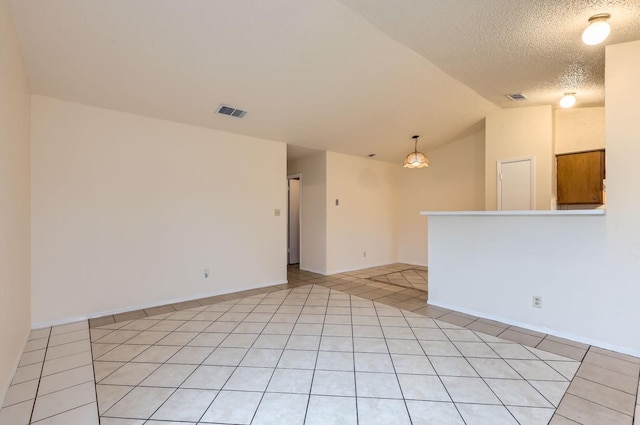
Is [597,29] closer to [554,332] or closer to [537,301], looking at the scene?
[537,301]

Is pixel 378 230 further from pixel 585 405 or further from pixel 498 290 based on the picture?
pixel 585 405

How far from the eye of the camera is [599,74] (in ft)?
11.0

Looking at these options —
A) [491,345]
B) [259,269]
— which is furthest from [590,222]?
[259,269]

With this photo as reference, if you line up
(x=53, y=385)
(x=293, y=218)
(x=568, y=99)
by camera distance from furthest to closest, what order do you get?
(x=293, y=218)
(x=568, y=99)
(x=53, y=385)

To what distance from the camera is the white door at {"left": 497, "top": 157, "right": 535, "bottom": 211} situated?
4609 mm

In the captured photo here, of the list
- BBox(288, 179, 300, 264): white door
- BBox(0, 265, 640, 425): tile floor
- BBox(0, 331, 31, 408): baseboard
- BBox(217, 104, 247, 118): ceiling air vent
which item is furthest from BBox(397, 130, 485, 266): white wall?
BBox(0, 331, 31, 408): baseboard

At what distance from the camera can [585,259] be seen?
9.05ft

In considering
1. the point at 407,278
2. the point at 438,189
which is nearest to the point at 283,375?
the point at 407,278

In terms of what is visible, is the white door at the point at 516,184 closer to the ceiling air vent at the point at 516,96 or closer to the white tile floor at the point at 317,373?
the ceiling air vent at the point at 516,96

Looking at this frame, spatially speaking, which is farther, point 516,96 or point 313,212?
point 313,212

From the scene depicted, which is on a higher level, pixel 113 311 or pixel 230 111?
pixel 230 111

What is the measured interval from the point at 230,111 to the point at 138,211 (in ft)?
5.62

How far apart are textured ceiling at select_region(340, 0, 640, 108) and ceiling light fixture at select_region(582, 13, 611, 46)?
46 millimetres

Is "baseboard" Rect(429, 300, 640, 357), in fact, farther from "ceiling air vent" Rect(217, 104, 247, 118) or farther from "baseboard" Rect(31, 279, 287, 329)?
"ceiling air vent" Rect(217, 104, 247, 118)
